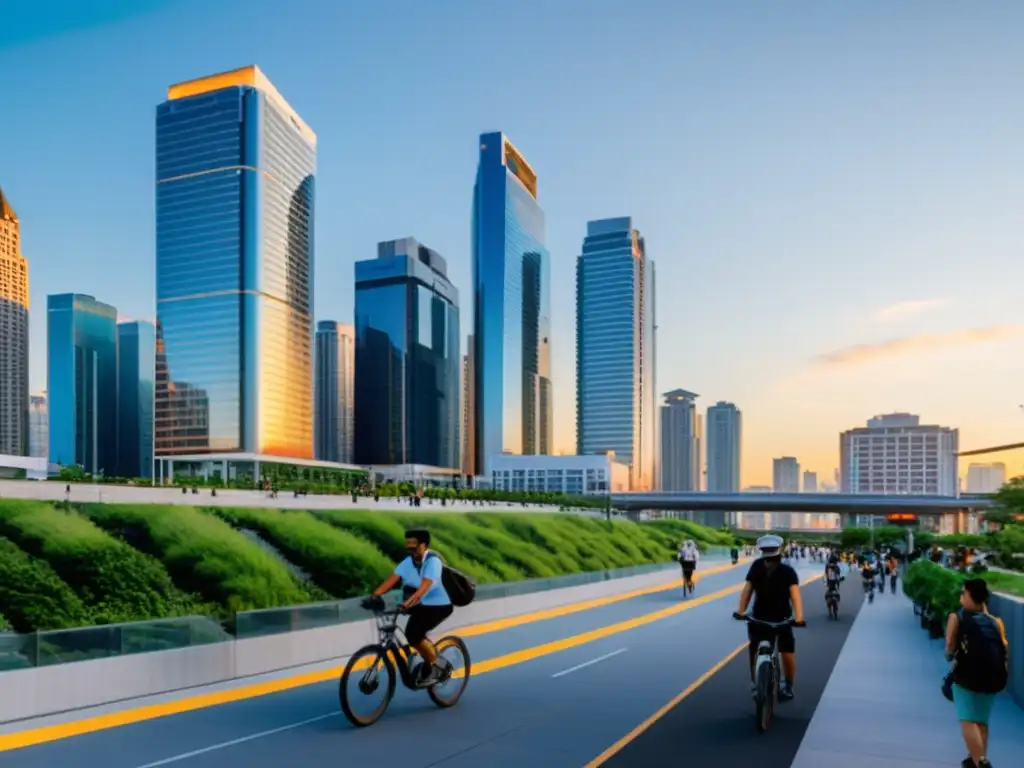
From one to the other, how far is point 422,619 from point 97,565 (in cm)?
1534

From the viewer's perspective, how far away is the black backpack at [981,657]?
677cm

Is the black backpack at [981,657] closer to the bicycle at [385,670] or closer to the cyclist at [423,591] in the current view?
the cyclist at [423,591]

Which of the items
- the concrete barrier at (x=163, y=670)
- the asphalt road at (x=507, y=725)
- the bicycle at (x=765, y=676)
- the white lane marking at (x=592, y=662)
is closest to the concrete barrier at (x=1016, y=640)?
the asphalt road at (x=507, y=725)

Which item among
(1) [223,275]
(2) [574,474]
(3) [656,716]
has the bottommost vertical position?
(2) [574,474]

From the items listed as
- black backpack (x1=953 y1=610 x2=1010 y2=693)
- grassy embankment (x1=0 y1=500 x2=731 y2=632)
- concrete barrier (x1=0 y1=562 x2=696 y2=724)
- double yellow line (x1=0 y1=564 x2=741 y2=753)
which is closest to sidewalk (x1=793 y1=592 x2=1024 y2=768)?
black backpack (x1=953 y1=610 x2=1010 y2=693)

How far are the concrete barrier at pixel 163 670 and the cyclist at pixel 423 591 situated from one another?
3716 millimetres

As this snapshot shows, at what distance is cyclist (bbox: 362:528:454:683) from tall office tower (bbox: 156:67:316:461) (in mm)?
166253

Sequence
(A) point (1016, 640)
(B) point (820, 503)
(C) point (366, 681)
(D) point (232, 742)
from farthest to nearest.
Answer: (B) point (820, 503), (A) point (1016, 640), (C) point (366, 681), (D) point (232, 742)

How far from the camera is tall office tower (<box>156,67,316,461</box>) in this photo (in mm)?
170250

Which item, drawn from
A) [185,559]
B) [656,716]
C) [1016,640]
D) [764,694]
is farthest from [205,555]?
[1016,640]

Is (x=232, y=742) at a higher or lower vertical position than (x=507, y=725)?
higher

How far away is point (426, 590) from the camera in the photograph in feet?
32.4

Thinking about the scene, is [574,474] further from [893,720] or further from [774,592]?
[774,592]

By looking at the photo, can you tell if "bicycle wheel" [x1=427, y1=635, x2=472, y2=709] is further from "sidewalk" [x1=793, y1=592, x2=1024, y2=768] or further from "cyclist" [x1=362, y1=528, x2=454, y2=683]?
"sidewalk" [x1=793, y1=592, x2=1024, y2=768]
